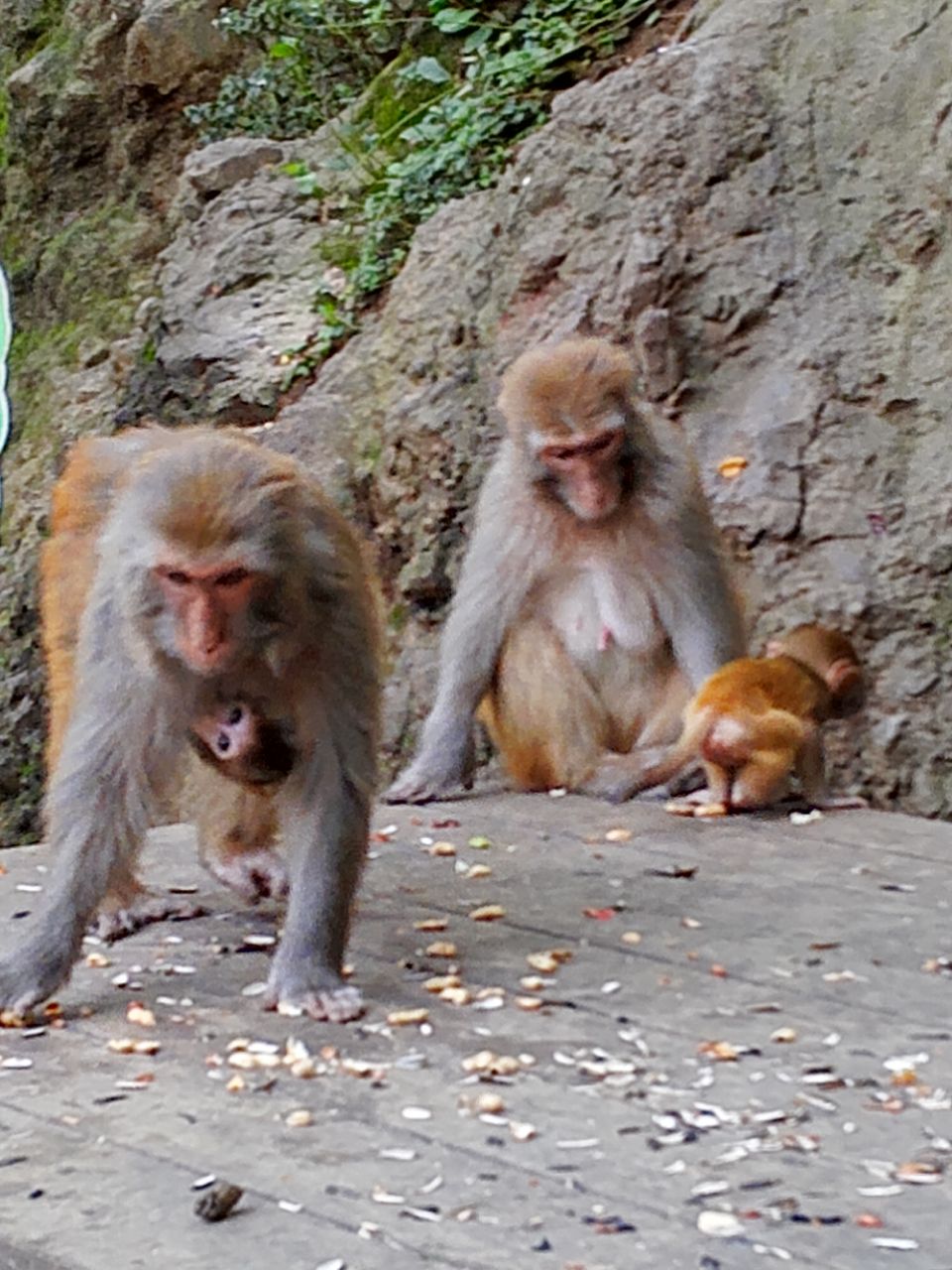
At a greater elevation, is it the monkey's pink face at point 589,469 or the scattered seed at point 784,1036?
the monkey's pink face at point 589,469

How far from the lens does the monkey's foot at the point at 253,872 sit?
480 cm

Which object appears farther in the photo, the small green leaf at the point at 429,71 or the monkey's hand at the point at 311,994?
the small green leaf at the point at 429,71

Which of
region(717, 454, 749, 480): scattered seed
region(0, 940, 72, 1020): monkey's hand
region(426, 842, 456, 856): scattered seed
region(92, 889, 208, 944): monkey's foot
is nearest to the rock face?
region(717, 454, 749, 480): scattered seed

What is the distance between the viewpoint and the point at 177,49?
12.7 metres

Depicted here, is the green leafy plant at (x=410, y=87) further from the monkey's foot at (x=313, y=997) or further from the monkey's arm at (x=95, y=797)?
the monkey's foot at (x=313, y=997)

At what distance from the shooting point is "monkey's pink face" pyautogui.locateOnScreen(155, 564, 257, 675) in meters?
3.80

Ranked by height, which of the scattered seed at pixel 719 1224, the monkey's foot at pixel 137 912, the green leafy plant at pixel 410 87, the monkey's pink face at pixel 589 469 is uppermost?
the green leafy plant at pixel 410 87

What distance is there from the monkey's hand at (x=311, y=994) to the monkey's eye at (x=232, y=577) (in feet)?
2.53

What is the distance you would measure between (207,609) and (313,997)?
787mm

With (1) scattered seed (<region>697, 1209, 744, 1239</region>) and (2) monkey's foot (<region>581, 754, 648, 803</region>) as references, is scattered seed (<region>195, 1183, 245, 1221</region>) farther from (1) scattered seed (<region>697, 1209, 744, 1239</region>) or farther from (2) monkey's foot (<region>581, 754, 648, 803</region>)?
(2) monkey's foot (<region>581, 754, 648, 803</region>)

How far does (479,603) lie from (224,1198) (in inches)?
158

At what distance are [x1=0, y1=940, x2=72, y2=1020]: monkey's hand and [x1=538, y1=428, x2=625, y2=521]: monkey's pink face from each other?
288 centimetres

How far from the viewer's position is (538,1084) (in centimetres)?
346

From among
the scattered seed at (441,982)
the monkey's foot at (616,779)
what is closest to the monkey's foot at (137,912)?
the scattered seed at (441,982)
